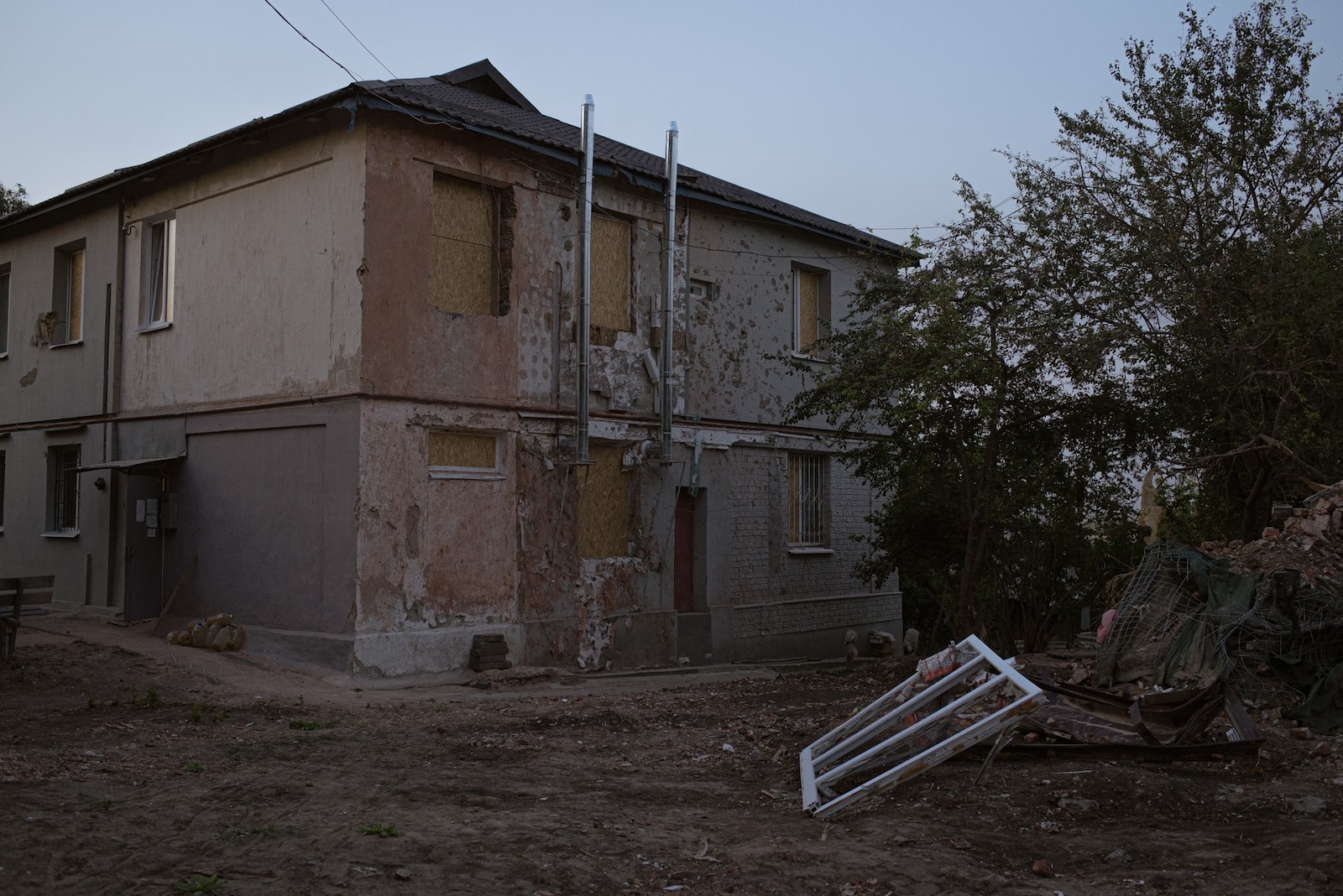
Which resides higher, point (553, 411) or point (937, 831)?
point (553, 411)

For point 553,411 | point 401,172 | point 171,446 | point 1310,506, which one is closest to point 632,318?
point 553,411

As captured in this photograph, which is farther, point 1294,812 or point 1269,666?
point 1269,666

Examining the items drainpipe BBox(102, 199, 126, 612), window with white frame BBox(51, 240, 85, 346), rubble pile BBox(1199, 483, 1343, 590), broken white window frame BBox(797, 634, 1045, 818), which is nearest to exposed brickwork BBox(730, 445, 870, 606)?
rubble pile BBox(1199, 483, 1343, 590)

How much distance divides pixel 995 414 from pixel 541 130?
676cm

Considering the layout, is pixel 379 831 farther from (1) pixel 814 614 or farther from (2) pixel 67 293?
(2) pixel 67 293

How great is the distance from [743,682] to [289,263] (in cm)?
724

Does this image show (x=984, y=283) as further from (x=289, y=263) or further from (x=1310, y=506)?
(x=289, y=263)

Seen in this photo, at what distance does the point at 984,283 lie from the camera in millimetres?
12547

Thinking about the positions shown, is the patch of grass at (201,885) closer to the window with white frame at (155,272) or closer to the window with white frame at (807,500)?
the window with white frame at (155,272)

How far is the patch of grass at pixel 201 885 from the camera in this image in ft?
15.8

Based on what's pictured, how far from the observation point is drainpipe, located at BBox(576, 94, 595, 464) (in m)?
13.8

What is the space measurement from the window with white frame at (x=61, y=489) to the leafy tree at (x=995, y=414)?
35.1ft

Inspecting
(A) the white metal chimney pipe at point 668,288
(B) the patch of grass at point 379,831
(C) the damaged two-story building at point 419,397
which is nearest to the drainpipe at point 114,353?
(C) the damaged two-story building at point 419,397

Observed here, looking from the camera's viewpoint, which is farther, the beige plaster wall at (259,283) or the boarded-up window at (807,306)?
the boarded-up window at (807,306)
